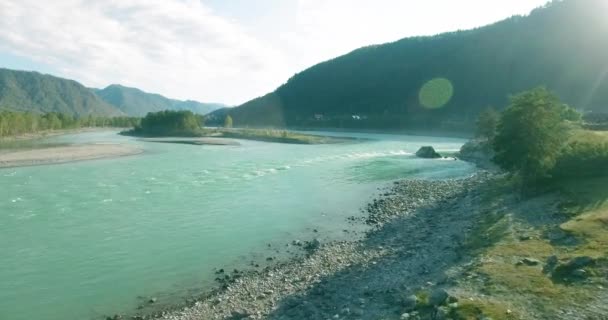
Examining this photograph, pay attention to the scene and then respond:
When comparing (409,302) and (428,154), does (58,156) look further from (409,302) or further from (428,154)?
(409,302)

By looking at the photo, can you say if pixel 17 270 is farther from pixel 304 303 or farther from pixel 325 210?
pixel 325 210

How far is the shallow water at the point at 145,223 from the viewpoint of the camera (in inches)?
917

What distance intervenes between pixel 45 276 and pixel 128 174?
40.4m

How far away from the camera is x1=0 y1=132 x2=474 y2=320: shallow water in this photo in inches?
917

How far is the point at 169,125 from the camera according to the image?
178500 mm

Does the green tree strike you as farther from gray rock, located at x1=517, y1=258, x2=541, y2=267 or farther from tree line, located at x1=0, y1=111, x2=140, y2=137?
tree line, located at x1=0, y1=111, x2=140, y2=137

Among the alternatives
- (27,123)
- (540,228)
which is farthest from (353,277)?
(27,123)

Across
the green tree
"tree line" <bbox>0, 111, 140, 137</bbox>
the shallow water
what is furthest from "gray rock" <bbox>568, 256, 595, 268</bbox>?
"tree line" <bbox>0, 111, 140, 137</bbox>

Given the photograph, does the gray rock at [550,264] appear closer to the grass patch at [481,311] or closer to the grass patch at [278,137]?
the grass patch at [481,311]

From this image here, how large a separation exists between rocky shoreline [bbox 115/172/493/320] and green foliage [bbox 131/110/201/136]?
471 ft

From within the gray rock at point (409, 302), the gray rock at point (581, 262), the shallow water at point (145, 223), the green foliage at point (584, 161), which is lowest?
the shallow water at point (145, 223)

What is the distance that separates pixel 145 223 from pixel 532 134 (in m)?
31.8

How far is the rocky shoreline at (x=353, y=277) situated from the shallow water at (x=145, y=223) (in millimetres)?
2514

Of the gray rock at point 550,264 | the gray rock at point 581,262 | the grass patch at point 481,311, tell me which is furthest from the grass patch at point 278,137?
the grass patch at point 481,311
